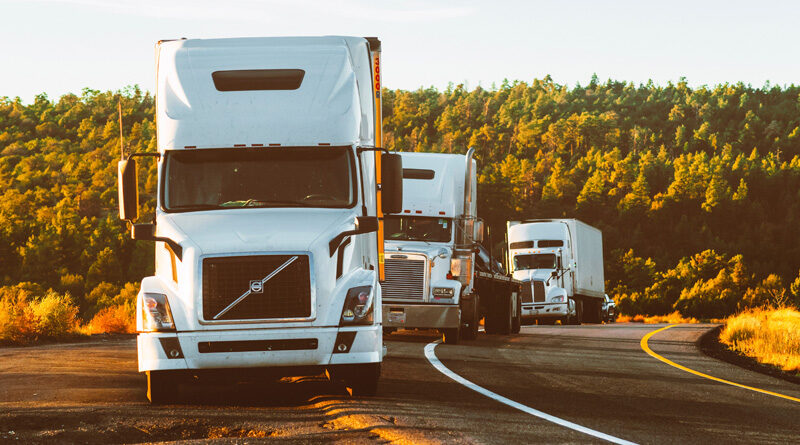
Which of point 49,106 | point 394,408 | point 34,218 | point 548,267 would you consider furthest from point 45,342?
point 49,106

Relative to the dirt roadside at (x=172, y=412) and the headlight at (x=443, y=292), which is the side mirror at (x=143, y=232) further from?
the headlight at (x=443, y=292)

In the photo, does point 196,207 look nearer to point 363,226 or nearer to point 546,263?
point 363,226

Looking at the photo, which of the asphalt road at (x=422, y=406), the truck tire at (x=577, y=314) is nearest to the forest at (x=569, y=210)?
the truck tire at (x=577, y=314)

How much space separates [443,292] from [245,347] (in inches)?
445

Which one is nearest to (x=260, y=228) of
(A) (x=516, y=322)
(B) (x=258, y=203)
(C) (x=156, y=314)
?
(B) (x=258, y=203)

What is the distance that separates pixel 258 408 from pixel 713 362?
10.2 m

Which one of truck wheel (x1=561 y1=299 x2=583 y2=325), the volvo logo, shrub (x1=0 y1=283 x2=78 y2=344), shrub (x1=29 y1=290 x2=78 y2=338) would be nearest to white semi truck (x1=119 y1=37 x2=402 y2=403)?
the volvo logo

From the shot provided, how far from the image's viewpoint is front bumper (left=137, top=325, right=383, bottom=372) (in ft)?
33.6

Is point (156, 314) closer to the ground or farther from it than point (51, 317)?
farther from it

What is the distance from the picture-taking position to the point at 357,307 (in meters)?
10.5

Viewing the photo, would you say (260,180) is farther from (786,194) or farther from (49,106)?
(786,194)

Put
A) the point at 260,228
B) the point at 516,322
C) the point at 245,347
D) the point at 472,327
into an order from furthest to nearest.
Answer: the point at 516,322
the point at 472,327
the point at 260,228
the point at 245,347

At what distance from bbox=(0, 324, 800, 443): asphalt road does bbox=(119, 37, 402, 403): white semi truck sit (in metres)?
0.61

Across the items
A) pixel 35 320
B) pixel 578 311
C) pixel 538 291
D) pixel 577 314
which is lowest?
pixel 577 314
